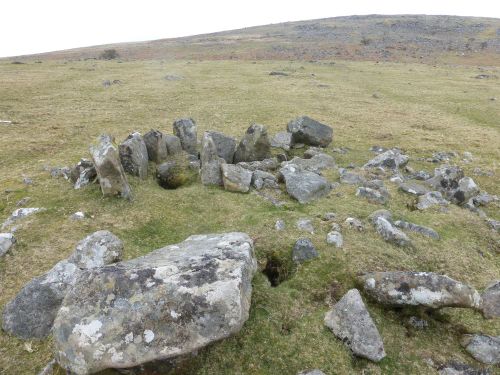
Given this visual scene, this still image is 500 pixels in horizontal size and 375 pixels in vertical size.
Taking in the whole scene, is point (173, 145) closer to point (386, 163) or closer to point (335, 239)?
point (335, 239)

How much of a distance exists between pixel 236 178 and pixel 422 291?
838 cm

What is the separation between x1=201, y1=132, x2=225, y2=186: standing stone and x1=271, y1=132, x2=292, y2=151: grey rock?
18.8 ft

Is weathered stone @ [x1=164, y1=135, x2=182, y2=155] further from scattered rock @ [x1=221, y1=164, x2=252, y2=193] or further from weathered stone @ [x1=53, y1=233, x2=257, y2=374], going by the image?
weathered stone @ [x1=53, y1=233, x2=257, y2=374]

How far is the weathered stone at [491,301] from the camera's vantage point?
917 cm

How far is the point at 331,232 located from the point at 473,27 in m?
153

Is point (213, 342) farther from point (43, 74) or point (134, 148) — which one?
point (43, 74)

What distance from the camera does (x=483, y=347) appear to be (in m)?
8.23

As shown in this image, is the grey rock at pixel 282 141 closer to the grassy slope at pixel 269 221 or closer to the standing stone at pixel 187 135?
the grassy slope at pixel 269 221

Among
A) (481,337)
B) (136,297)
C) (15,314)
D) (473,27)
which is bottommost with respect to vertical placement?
(473,27)

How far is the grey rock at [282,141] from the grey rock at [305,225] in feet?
29.8

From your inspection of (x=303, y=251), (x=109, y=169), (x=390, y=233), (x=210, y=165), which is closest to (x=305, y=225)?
(x=303, y=251)

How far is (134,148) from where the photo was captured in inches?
611

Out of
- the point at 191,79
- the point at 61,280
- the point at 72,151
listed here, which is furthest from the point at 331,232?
the point at 191,79

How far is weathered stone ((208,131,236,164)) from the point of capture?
18.2 meters
